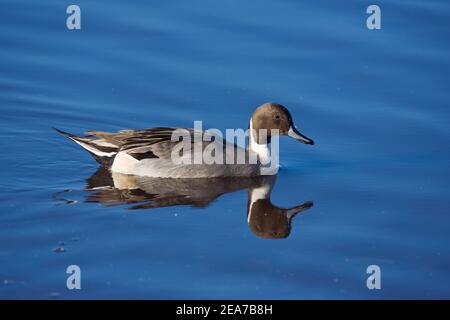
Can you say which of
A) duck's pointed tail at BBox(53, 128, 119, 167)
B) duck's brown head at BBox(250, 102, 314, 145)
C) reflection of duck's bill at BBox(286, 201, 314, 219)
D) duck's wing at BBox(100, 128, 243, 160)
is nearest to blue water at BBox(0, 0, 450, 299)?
reflection of duck's bill at BBox(286, 201, 314, 219)

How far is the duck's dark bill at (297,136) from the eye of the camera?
11.3 m

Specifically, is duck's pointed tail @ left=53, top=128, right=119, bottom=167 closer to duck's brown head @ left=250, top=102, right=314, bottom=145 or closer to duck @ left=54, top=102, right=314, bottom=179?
duck @ left=54, top=102, right=314, bottom=179

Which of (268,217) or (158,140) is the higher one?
(158,140)

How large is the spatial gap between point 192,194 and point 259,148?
141 centimetres

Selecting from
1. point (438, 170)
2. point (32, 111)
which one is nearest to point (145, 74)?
point (32, 111)

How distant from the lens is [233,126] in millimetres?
11961

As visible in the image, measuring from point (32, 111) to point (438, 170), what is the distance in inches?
193

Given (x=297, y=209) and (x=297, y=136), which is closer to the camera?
(x=297, y=209)

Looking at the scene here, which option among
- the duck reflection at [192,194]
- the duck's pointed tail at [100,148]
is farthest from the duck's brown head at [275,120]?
the duck's pointed tail at [100,148]

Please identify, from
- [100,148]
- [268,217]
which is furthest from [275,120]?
[100,148]

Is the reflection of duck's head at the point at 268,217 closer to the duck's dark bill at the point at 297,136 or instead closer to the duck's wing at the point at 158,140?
the duck's wing at the point at 158,140

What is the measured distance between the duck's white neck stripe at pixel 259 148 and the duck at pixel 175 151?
0.01 meters

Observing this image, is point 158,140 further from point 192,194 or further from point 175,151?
point 192,194

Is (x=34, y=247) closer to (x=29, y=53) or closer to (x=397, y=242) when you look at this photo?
(x=397, y=242)
